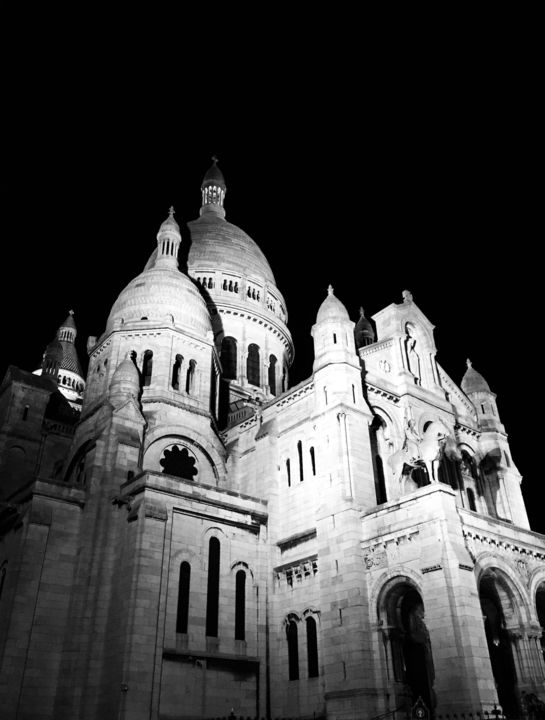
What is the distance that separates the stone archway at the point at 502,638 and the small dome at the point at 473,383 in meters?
17.0

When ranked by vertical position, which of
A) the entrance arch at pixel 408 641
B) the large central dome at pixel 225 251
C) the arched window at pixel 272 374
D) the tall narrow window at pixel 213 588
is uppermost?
the large central dome at pixel 225 251

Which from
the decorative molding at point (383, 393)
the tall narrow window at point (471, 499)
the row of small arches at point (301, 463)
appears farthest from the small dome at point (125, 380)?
the tall narrow window at point (471, 499)

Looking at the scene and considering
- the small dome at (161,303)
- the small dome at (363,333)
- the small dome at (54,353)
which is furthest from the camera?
the small dome at (363,333)

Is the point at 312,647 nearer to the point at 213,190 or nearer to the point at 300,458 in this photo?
the point at 300,458

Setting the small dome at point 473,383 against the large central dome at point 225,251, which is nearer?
the small dome at point 473,383

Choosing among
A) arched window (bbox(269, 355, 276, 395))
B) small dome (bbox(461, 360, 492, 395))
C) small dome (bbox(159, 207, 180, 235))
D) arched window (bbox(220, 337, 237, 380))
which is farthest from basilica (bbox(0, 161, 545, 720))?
arched window (bbox(269, 355, 276, 395))

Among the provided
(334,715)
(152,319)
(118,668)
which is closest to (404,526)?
(334,715)

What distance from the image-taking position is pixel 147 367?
1604 inches

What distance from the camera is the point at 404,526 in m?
28.0

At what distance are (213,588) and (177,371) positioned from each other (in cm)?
1488

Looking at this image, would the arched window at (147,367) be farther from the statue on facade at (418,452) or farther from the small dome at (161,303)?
the statue on facade at (418,452)

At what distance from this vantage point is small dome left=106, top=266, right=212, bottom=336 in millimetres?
42469

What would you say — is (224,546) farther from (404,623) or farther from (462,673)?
(462,673)

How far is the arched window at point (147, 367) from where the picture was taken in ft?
131
